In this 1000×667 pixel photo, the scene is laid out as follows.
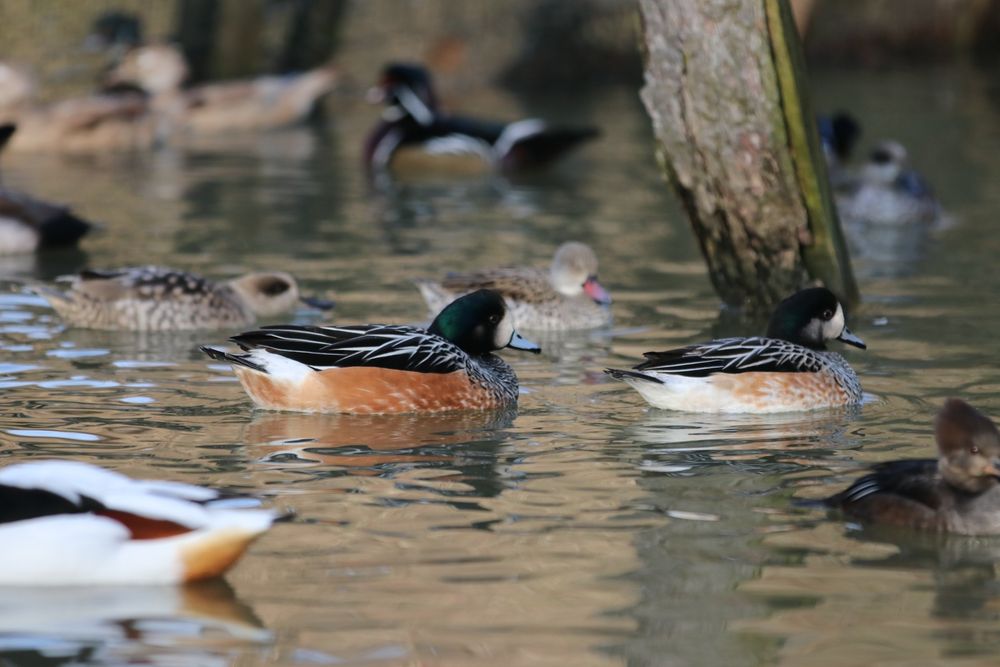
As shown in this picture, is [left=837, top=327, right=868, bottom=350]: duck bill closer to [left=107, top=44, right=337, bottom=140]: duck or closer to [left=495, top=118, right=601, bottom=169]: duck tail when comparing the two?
[left=495, top=118, right=601, bottom=169]: duck tail

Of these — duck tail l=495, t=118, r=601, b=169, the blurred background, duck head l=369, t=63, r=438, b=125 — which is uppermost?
the blurred background

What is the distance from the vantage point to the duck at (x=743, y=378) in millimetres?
8273

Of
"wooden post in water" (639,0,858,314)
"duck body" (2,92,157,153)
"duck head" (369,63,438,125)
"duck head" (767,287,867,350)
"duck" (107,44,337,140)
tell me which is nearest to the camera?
"duck head" (767,287,867,350)

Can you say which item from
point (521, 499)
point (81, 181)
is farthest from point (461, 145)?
point (521, 499)

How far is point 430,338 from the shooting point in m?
8.59

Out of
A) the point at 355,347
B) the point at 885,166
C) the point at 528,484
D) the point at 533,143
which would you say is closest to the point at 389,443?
the point at 355,347

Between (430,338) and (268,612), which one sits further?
(430,338)

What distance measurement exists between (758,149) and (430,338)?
8.44 ft

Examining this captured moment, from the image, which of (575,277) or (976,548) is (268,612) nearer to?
(976,548)

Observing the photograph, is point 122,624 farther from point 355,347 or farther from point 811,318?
point 811,318

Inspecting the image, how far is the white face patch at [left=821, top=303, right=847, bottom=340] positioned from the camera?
349 inches

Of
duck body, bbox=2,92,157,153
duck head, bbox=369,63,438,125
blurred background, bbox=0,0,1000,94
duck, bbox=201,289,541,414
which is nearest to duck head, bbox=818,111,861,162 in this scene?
blurred background, bbox=0,0,1000,94

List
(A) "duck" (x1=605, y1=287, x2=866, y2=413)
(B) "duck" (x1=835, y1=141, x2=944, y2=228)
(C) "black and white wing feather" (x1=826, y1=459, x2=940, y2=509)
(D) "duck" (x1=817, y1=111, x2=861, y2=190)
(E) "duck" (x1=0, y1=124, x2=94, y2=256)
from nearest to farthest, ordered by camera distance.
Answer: (C) "black and white wing feather" (x1=826, y1=459, x2=940, y2=509)
(A) "duck" (x1=605, y1=287, x2=866, y2=413)
(E) "duck" (x1=0, y1=124, x2=94, y2=256)
(B) "duck" (x1=835, y1=141, x2=944, y2=228)
(D) "duck" (x1=817, y1=111, x2=861, y2=190)

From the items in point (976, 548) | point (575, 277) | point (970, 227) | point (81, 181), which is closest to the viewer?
point (976, 548)
